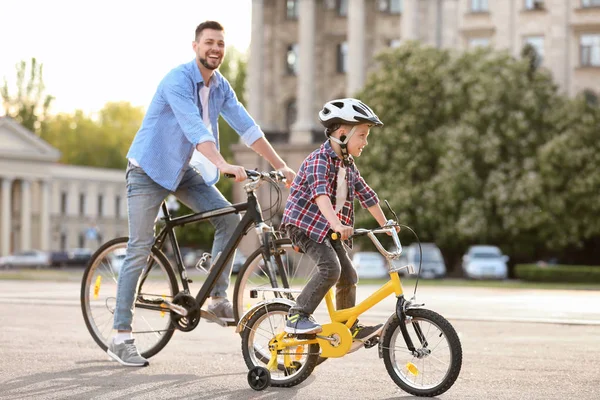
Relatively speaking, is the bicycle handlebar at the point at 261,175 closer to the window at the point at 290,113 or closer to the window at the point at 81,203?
the window at the point at 290,113

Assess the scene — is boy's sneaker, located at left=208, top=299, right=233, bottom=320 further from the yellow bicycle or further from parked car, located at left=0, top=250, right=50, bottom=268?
parked car, located at left=0, top=250, right=50, bottom=268

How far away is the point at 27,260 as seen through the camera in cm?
9512

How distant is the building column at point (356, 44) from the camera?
222ft

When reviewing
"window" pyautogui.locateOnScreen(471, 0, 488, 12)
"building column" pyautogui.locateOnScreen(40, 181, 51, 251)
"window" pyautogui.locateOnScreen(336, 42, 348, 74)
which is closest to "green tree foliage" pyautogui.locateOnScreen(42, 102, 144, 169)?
"building column" pyautogui.locateOnScreen(40, 181, 51, 251)

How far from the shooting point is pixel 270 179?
8914 millimetres

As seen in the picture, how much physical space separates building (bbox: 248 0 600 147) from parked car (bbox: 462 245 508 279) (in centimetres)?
1127

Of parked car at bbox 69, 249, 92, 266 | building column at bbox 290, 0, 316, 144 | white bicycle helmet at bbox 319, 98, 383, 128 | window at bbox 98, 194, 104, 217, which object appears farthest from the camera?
window at bbox 98, 194, 104, 217

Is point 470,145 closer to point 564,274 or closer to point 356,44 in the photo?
point 564,274

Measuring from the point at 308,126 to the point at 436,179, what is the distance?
18334mm

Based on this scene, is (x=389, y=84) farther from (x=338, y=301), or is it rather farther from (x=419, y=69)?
(x=338, y=301)

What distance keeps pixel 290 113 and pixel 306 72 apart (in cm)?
587

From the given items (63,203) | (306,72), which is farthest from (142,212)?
(63,203)

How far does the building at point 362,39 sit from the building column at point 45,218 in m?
41.4

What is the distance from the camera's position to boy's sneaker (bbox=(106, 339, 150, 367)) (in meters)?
9.30
